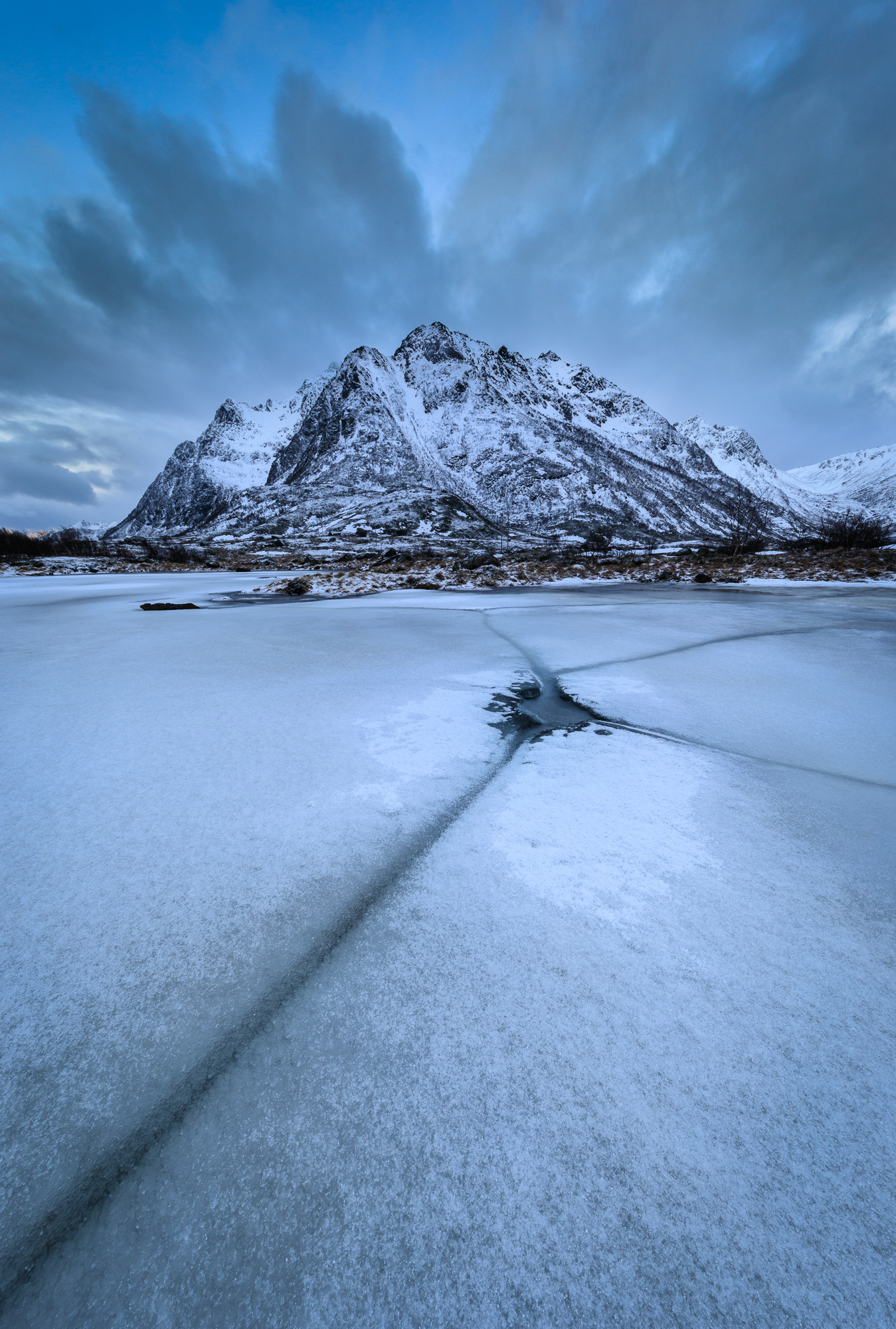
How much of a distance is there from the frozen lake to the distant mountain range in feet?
138

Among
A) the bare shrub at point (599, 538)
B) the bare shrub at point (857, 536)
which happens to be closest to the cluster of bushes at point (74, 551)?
the bare shrub at point (857, 536)

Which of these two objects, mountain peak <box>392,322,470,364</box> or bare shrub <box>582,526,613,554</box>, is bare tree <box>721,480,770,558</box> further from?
mountain peak <box>392,322,470,364</box>

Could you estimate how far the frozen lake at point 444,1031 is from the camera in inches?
24.3

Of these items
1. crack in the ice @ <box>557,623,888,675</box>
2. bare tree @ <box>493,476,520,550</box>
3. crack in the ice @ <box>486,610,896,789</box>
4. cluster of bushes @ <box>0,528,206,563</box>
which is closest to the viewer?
crack in the ice @ <box>486,610,896,789</box>

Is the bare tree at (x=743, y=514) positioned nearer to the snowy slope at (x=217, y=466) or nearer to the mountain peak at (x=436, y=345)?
the mountain peak at (x=436, y=345)

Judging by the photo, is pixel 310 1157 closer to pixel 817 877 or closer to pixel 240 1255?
pixel 240 1255

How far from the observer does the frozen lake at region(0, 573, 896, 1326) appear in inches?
24.3

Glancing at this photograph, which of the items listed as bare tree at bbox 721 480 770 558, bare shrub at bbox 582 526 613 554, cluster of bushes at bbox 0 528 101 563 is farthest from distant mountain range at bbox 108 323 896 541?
cluster of bushes at bbox 0 528 101 563

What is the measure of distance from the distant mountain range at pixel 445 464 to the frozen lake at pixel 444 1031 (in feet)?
138

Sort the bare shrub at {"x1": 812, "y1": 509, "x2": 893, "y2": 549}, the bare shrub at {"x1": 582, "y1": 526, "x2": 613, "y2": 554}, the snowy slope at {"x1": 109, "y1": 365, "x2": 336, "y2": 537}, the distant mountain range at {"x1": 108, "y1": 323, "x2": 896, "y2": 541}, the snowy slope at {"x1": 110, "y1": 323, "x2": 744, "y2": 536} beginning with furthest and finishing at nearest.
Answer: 1. the snowy slope at {"x1": 109, "y1": 365, "x2": 336, "y2": 537}
2. the snowy slope at {"x1": 110, "y1": 323, "x2": 744, "y2": 536}
3. the distant mountain range at {"x1": 108, "y1": 323, "x2": 896, "y2": 541}
4. the bare shrub at {"x1": 582, "y1": 526, "x2": 613, "y2": 554}
5. the bare shrub at {"x1": 812, "y1": 509, "x2": 893, "y2": 549}

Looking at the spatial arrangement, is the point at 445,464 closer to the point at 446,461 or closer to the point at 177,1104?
the point at 446,461

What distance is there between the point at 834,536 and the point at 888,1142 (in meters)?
28.1

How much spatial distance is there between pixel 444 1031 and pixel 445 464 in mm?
85698

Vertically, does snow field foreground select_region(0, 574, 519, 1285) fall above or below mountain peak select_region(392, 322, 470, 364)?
below
